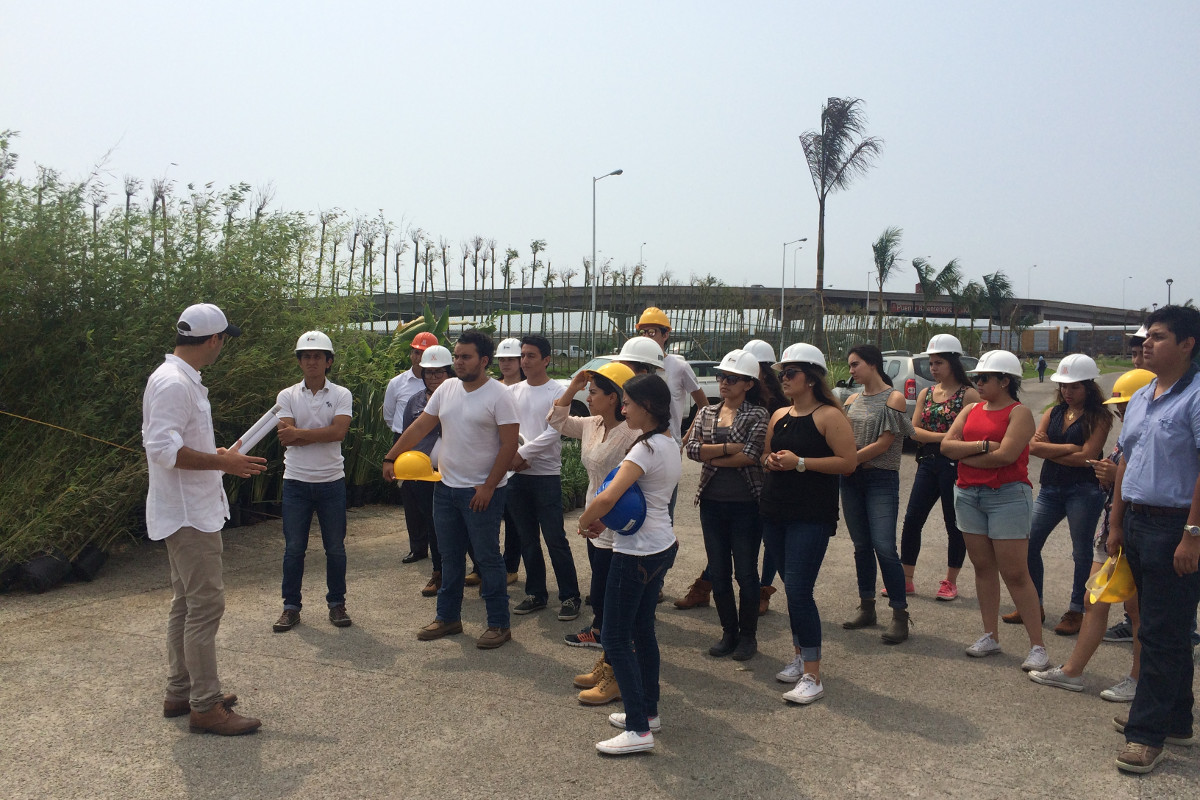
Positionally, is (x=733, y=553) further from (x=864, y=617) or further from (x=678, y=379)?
(x=678, y=379)

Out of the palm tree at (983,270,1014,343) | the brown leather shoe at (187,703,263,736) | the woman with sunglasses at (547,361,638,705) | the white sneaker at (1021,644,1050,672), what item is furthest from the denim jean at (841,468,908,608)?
the palm tree at (983,270,1014,343)

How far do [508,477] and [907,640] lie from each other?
2.73m

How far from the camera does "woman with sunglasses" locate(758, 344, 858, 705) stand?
470 cm

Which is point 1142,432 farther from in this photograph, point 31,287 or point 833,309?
point 833,309

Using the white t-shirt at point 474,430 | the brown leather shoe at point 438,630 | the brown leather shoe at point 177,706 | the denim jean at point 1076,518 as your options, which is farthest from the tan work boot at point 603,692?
the denim jean at point 1076,518

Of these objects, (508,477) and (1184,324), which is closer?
(1184,324)

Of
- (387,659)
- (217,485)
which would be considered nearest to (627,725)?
(387,659)

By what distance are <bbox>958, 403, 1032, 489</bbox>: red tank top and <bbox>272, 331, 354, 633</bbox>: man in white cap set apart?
12.6ft

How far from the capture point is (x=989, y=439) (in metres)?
5.26

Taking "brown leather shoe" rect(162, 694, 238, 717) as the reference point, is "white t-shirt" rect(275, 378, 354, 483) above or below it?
above

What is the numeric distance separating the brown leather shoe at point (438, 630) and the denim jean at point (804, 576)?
2.07 meters

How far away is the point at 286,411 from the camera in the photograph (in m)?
5.93

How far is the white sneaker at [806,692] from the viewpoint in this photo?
452 cm

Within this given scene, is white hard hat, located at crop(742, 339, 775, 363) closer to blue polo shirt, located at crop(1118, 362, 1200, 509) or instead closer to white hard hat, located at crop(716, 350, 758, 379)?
white hard hat, located at crop(716, 350, 758, 379)
